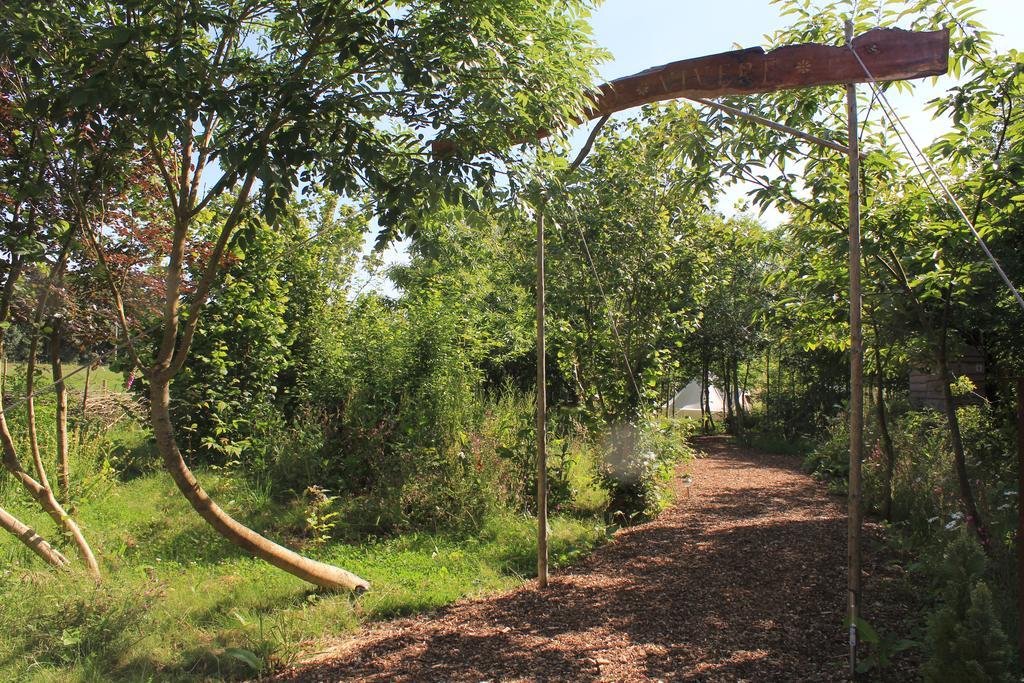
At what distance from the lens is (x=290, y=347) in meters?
7.94

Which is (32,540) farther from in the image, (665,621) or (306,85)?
(665,621)

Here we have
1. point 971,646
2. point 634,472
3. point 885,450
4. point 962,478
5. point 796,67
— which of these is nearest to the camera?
point 971,646

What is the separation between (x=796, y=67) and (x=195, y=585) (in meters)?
4.73

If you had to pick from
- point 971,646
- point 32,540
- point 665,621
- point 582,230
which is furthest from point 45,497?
point 971,646

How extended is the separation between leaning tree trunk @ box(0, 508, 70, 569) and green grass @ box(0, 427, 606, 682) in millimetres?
117

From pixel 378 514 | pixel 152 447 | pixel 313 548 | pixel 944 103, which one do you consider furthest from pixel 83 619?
pixel 944 103

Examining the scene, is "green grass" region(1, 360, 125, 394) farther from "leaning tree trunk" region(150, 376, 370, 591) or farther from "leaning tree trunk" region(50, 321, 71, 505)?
"leaning tree trunk" region(150, 376, 370, 591)

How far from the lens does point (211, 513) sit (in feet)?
12.5

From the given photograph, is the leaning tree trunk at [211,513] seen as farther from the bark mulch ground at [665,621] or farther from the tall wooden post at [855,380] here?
the tall wooden post at [855,380]

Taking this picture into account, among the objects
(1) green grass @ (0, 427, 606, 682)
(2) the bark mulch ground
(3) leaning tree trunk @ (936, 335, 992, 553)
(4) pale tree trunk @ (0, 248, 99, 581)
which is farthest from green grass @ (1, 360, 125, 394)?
(3) leaning tree trunk @ (936, 335, 992, 553)

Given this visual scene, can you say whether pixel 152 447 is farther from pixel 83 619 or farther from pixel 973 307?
pixel 973 307

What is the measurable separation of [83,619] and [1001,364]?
686 centimetres

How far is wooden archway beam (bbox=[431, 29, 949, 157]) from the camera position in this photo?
323 centimetres

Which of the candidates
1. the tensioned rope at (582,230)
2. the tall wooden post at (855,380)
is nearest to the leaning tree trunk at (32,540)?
the tensioned rope at (582,230)
